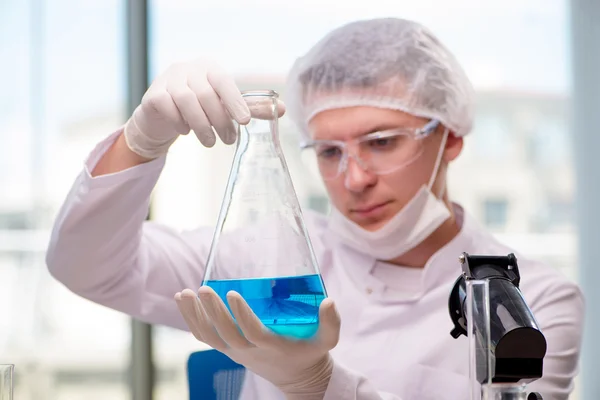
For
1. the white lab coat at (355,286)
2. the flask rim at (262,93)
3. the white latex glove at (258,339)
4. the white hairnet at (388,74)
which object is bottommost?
the white lab coat at (355,286)

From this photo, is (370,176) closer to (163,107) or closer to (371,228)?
(371,228)

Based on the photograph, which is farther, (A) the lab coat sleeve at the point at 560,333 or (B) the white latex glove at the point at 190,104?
(A) the lab coat sleeve at the point at 560,333

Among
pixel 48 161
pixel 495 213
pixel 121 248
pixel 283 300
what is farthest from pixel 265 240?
pixel 495 213

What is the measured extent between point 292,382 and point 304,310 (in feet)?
0.88

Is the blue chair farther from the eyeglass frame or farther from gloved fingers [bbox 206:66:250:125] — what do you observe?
gloved fingers [bbox 206:66:250:125]

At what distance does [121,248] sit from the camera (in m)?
1.42

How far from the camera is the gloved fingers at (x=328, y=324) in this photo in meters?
0.86

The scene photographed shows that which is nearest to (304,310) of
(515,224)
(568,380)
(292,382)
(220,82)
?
(292,382)

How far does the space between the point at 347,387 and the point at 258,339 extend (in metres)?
0.30

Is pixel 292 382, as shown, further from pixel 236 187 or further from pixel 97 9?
pixel 97 9

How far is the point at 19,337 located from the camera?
2.95m

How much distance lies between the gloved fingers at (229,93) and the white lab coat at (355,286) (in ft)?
0.78

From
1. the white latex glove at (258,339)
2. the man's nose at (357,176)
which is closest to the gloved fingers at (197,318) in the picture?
the white latex glove at (258,339)

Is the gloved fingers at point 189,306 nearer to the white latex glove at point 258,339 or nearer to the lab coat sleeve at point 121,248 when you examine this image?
the white latex glove at point 258,339
